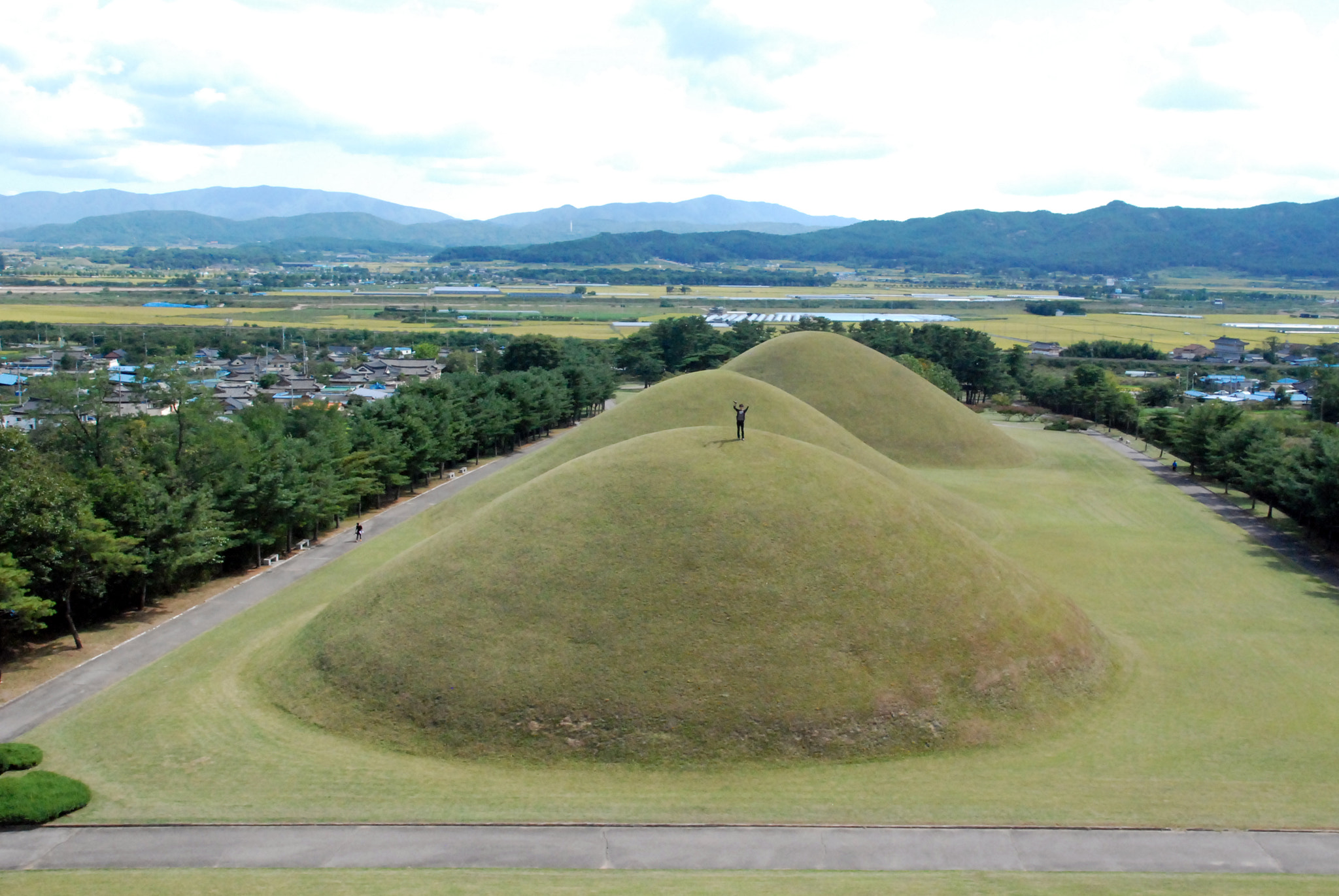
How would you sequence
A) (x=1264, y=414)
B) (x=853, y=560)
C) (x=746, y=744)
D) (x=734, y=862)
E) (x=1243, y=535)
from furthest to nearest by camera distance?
1. (x=1264, y=414)
2. (x=1243, y=535)
3. (x=853, y=560)
4. (x=746, y=744)
5. (x=734, y=862)

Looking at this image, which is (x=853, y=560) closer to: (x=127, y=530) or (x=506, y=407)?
(x=127, y=530)

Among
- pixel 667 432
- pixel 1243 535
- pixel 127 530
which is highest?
pixel 667 432

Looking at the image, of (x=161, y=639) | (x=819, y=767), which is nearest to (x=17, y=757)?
(x=161, y=639)

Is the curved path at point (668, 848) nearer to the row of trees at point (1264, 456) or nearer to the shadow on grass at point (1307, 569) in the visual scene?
the shadow on grass at point (1307, 569)

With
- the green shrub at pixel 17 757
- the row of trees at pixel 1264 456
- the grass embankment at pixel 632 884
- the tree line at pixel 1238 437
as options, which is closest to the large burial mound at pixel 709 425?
the row of trees at pixel 1264 456

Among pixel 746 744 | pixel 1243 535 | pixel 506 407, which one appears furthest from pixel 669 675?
pixel 506 407

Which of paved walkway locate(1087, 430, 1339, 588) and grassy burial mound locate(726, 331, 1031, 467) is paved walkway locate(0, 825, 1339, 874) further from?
grassy burial mound locate(726, 331, 1031, 467)

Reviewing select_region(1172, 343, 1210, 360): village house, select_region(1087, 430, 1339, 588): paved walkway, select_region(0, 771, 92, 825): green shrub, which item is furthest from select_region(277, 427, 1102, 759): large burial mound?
select_region(1172, 343, 1210, 360): village house
